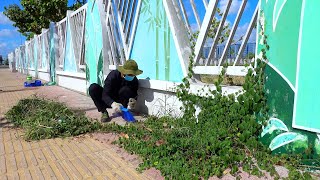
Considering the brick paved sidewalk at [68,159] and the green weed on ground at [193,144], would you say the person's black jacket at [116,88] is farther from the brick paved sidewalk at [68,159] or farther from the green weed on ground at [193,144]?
the brick paved sidewalk at [68,159]

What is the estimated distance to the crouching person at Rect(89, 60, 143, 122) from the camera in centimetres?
442

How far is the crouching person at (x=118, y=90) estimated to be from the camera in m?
4.42

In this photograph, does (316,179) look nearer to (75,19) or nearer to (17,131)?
(17,131)

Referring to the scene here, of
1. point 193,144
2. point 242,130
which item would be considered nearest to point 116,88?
point 193,144

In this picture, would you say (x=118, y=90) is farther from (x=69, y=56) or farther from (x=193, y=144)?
(x=69, y=56)

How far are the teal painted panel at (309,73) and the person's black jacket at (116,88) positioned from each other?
2948mm

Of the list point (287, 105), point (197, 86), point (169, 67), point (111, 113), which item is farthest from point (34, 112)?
point (287, 105)

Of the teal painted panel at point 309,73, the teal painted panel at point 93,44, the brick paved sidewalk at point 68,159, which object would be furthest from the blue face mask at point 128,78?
the teal painted panel at point 309,73

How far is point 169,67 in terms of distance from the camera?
432 centimetres

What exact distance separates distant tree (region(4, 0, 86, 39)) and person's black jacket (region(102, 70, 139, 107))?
1596 centimetres

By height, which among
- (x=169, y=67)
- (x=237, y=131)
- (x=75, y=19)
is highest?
(x=75, y=19)

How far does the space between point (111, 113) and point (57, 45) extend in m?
8.47

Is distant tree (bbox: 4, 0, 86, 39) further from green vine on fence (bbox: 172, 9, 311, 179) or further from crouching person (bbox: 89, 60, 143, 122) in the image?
green vine on fence (bbox: 172, 9, 311, 179)

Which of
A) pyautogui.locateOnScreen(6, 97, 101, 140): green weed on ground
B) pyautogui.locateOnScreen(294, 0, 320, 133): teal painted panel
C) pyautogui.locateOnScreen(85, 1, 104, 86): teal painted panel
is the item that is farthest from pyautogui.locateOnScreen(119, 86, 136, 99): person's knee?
pyautogui.locateOnScreen(294, 0, 320, 133): teal painted panel
